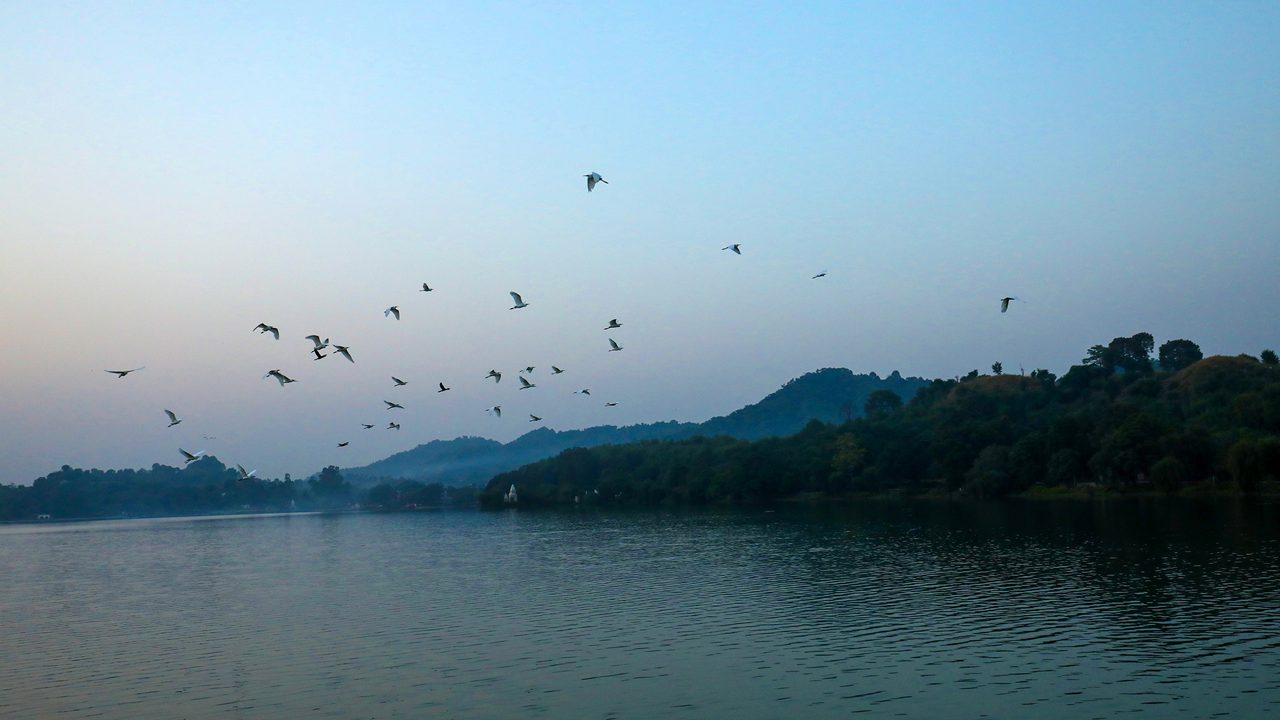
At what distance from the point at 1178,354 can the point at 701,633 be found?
176 m

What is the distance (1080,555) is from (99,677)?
48.4 metres

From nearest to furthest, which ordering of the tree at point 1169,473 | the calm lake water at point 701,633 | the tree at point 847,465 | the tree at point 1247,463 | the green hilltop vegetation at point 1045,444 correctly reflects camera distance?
the calm lake water at point 701,633 → the tree at point 1247,463 → the tree at point 1169,473 → the green hilltop vegetation at point 1045,444 → the tree at point 847,465

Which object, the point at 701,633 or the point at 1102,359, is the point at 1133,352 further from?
the point at 701,633

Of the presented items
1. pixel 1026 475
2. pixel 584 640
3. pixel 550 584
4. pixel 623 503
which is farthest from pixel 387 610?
pixel 623 503

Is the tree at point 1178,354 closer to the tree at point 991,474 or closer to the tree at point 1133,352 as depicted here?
the tree at point 1133,352

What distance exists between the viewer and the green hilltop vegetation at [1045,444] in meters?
107

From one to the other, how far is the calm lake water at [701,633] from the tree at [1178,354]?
121678 mm

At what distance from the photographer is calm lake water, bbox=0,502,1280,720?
27672 mm

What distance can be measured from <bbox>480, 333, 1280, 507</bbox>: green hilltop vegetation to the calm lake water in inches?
1447

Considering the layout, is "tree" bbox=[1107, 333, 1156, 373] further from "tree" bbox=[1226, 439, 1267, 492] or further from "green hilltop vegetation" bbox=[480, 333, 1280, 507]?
"tree" bbox=[1226, 439, 1267, 492]

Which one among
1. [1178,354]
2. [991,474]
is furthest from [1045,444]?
[1178,354]

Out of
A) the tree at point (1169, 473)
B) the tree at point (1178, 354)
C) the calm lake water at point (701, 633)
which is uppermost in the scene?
the tree at point (1178, 354)

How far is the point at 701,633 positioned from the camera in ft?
122

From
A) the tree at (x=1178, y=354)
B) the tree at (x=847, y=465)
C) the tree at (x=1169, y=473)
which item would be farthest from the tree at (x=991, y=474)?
the tree at (x=1178, y=354)
